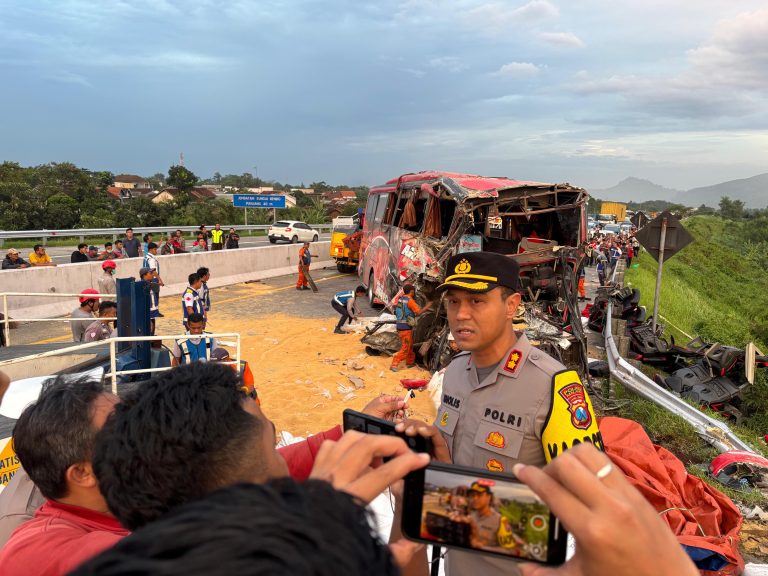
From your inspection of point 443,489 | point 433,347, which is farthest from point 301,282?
point 443,489

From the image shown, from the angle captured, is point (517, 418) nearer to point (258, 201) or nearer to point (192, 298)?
point (192, 298)

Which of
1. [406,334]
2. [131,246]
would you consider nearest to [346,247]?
[131,246]

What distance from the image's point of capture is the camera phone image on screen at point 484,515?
109 cm

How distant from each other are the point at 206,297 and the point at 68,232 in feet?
45.7

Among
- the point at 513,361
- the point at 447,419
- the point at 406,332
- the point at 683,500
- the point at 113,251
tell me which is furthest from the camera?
the point at 113,251

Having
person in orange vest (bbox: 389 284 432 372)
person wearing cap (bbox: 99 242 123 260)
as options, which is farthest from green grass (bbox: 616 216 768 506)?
person wearing cap (bbox: 99 242 123 260)

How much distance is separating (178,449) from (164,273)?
557 inches

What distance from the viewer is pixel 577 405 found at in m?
2.05

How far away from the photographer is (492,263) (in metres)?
2.40

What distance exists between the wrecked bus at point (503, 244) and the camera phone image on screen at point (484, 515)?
22.5 feet

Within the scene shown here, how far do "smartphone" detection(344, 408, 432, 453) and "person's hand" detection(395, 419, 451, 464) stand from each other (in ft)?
0.06

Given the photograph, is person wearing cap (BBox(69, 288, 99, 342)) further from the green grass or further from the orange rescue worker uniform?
the green grass

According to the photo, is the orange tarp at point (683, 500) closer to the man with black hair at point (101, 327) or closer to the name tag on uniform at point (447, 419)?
the name tag on uniform at point (447, 419)

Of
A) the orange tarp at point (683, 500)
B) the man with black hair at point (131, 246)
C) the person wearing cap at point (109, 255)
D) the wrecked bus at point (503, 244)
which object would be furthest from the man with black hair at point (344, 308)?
the man with black hair at point (131, 246)
